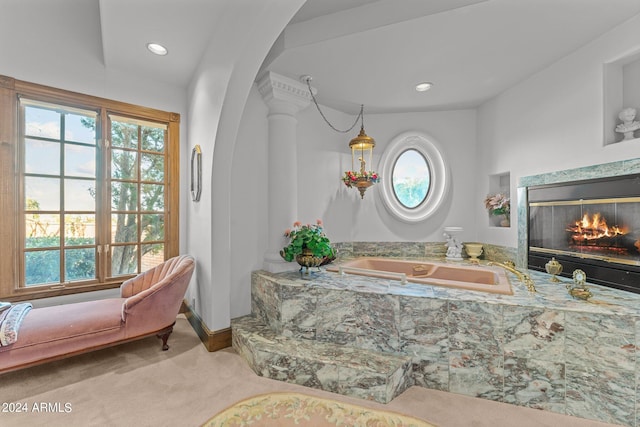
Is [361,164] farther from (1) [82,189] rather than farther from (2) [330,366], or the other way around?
(1) [82,189]

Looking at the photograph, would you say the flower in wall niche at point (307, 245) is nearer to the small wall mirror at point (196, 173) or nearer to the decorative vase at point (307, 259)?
the decorative vase at point (307, 259)

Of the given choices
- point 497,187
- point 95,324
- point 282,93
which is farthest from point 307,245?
point 497,187

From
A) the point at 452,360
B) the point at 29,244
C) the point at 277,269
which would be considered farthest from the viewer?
the point at 277,269

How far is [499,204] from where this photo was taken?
3387 mm

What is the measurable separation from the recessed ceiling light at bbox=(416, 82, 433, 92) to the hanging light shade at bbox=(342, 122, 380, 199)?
74 cm

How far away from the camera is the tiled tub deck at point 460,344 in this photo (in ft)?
5.34

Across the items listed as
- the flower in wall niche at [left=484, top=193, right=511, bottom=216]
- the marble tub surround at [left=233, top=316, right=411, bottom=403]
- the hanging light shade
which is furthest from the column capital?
the flower in wall niche at [left=484, top=193, right=511, bottom=216]

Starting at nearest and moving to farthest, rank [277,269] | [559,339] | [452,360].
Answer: [559,339] < [452,360] < [277,269]

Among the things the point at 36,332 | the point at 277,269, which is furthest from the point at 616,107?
the point at 36,332

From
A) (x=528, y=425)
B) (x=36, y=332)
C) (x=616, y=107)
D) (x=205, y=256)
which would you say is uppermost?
(x=616, y=107)

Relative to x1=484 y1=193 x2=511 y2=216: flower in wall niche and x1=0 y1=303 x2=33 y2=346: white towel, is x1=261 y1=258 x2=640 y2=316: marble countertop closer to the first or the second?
x1=484 y1=193 x2=511 y2=216: flower in wall niche

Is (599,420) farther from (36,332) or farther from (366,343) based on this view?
(36,332)

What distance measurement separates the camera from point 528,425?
160cm

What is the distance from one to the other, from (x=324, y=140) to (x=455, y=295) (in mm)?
2468
